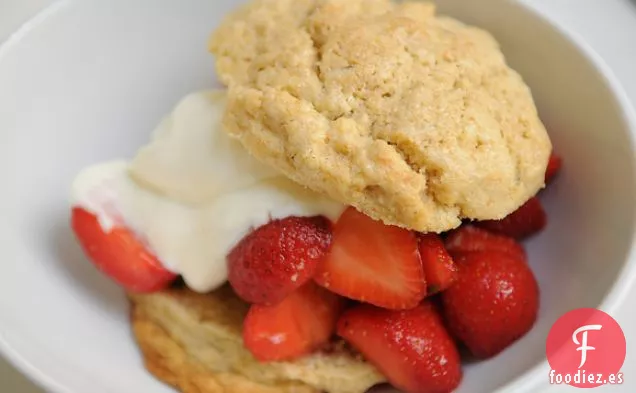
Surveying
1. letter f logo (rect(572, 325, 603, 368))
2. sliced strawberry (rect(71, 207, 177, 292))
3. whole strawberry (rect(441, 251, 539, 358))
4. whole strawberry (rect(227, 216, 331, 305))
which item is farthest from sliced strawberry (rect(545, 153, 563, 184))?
sliced strawberry (rect(71, 207, 177, 292))

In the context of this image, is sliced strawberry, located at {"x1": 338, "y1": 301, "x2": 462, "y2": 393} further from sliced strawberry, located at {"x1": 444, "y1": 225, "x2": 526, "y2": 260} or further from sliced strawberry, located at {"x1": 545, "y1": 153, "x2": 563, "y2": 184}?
sliced strawberry, located at {"x1": 545, "y1": 153, "x2": 563, "y2": 184}

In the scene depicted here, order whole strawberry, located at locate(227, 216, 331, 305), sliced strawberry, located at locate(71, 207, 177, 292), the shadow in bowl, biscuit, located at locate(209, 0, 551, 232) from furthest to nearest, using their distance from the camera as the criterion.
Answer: the shadow in bowl, sliced strawberry, located at locate(71, 207, 177, 292), whole strawberry, located at locate(227, 216, 331, 305), biscuit, located at locate(209, 0, 551, 232)

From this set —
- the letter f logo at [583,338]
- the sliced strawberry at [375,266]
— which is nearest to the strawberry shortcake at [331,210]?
the sliced strawberry at [375,266]

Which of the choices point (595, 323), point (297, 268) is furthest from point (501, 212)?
point (297, 268)

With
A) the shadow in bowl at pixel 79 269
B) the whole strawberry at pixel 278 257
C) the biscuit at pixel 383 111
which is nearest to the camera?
the biscuit at pixel 383 111

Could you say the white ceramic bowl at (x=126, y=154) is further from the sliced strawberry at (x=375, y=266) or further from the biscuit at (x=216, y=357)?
the sliced strawberry at (x=375, y=266)

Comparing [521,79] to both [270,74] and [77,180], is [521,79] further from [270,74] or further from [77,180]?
[77,180]
